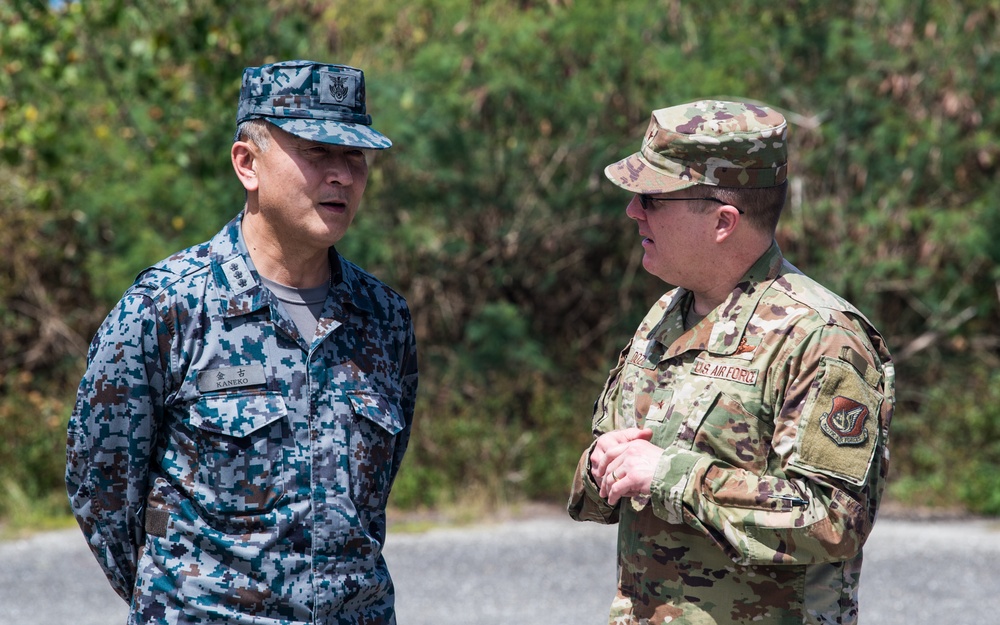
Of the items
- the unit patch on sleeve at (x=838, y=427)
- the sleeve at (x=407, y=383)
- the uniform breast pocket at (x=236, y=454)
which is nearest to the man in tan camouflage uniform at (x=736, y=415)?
the unit patch on sleeve at (x=838, y=427)

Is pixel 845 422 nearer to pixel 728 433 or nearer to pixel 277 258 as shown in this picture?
pixel 728 433

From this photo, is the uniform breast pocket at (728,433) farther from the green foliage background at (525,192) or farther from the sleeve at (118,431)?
the green foliage background at (525,192)

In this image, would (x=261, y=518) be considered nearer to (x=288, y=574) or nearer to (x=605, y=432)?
(x=288, y=574)

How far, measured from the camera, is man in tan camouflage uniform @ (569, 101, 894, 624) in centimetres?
233

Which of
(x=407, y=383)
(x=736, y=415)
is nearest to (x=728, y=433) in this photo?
(x=736, y=415)

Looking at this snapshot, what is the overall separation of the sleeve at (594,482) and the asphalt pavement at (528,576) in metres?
3.65

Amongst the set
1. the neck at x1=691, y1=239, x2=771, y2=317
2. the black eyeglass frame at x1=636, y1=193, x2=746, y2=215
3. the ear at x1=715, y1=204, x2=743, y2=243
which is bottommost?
the neck at x1=691, y1=239, x2=771, y2=317

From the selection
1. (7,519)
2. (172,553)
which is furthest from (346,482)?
(7,519)

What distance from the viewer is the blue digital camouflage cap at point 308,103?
106 inches

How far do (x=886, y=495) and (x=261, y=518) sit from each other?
7.66 metres

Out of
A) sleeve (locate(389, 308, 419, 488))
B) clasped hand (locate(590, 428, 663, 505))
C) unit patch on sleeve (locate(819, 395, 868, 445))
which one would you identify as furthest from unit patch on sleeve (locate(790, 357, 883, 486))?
sleeve (locate(389, 308, 419, 488))

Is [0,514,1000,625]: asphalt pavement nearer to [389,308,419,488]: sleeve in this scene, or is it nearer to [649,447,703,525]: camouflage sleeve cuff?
[389,308,419,488]: sleeve

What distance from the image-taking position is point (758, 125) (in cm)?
255

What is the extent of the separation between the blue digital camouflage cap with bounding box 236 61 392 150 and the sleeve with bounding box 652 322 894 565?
1.05m
